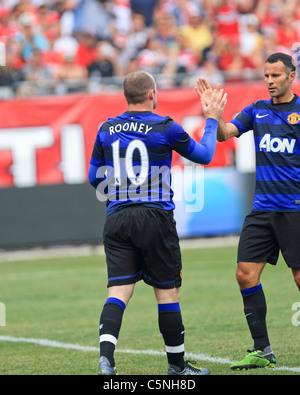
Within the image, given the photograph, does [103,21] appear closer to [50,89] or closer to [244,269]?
[50,89]

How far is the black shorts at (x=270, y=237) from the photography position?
6016mm

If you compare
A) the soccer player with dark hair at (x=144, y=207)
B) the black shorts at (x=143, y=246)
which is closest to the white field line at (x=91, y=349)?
the soccer player with dark hair at (x=144, y=207)

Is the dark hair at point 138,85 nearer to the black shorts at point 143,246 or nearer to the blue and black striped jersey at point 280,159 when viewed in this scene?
the black shorts at point 143,246

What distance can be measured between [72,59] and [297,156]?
1084 cm

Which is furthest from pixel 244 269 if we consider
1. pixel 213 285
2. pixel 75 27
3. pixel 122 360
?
pixel 75 27

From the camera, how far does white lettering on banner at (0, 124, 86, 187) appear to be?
1481 centimetres

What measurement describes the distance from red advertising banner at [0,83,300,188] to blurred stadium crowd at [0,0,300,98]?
37 cm

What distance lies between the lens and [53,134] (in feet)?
49.6

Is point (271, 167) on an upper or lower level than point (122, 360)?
upper

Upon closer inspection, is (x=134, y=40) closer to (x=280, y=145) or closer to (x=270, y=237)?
(x=280, y=145)

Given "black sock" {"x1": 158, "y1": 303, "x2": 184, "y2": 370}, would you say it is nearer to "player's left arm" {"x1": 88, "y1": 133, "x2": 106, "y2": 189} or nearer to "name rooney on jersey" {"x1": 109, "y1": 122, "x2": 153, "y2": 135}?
"player's left arm" {"x1": 88, "y1": 133, "x2": 106, "y2": 189}

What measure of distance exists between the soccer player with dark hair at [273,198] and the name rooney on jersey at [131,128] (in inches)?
33.5

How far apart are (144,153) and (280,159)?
1.25 m

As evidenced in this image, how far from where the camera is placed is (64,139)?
15172mm
